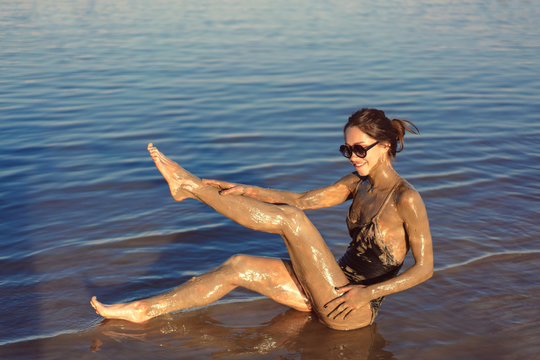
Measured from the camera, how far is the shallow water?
4.96 meters

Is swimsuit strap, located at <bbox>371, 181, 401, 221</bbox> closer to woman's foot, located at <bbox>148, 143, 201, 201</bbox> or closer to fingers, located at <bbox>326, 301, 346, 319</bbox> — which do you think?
fingers, located at <bbox>326, 301, 346, 319</bbox>

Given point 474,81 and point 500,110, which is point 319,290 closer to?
point 500,110

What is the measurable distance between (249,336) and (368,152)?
1844mm

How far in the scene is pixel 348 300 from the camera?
4.55m

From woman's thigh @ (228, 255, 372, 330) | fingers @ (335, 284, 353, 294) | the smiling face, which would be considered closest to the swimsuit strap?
the smiling face

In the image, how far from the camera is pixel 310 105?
1233 cm

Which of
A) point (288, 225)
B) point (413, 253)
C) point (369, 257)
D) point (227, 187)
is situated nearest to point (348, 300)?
point (369, 257)

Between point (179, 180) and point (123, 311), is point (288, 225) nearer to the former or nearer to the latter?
point (179, 180)

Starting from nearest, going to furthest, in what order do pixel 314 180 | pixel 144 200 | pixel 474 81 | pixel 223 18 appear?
pixel 144 200, pixel 314 180, pixel 474 81, pixel 223 18

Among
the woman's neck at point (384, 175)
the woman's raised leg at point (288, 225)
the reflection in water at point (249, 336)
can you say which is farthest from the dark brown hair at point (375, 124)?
the reflection in water at point (249, 336)

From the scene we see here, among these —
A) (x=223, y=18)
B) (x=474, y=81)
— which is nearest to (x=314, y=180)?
(x=474, y=81)

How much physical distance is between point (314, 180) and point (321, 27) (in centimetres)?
1613

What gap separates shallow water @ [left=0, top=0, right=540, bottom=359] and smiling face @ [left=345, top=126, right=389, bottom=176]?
1.41 m

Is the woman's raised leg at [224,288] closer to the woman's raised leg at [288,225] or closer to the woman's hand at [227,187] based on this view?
the woman's raised leg at [288,225]
